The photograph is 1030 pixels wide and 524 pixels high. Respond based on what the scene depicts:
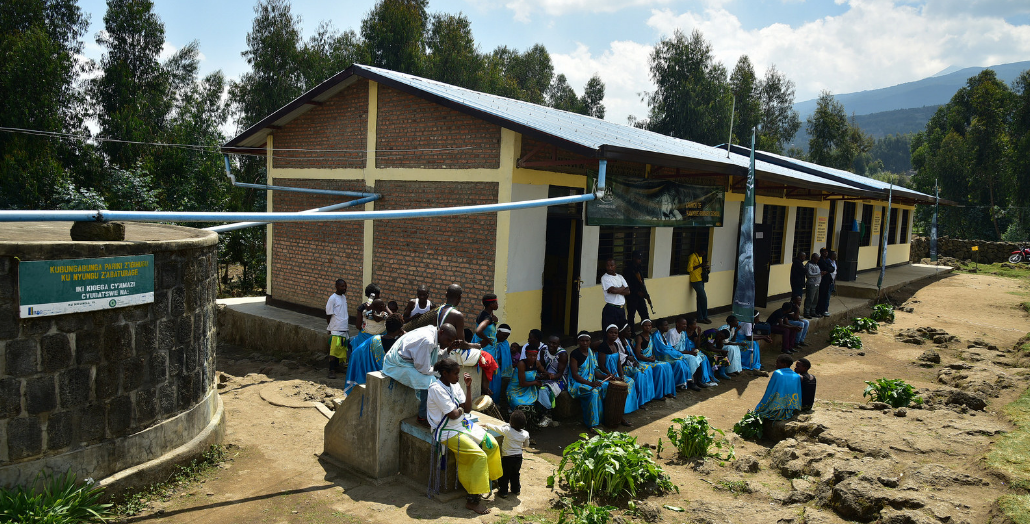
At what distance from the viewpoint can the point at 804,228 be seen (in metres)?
17.6

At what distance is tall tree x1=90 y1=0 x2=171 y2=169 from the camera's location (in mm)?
20875

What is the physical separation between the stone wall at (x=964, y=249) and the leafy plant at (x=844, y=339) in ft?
67.0

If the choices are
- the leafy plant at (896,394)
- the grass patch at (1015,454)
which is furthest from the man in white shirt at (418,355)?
the leafy plant at (896,394)

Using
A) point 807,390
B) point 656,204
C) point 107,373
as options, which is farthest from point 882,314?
point 107,373

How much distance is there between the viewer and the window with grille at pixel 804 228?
1715 centimetres

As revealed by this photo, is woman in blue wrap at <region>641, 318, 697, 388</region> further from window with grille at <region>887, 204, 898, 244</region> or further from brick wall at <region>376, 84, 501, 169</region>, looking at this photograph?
window with grille at <region>887, 204, 898, 244</region>

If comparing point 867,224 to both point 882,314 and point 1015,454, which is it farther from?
point 1015,454

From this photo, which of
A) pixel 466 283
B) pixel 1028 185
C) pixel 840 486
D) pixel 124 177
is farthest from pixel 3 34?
pixel 1028 185

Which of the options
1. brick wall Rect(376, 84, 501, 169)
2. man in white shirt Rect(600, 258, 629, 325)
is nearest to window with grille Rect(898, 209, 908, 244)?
man in white shirt Rect(600, 258, 629, 325)

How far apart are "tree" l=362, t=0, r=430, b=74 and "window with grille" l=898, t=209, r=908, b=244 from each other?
23209 millimetres

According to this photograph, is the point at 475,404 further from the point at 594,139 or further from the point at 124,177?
the point at 124,177

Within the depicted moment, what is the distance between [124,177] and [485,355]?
1344 centimetres

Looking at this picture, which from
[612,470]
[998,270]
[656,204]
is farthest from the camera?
[998,270]

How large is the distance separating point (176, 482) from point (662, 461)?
4.92 m
